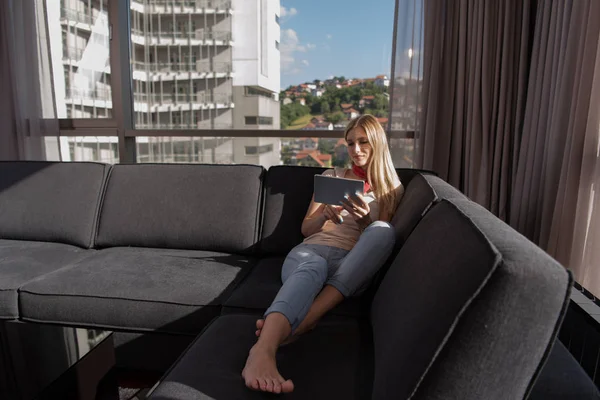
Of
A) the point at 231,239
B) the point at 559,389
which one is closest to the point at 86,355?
the point at 231,239

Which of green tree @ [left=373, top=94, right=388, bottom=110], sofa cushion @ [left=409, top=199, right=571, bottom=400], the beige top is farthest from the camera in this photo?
green tree @ [left=373, top=94, right=388, bottom=110]

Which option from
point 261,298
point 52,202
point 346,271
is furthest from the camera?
point 52,202

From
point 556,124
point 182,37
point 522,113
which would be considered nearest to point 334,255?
point 556,124

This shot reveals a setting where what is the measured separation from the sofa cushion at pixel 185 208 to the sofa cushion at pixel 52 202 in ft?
0.27

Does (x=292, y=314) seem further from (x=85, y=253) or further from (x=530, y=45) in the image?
(x=530, y=45)

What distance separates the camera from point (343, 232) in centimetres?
168

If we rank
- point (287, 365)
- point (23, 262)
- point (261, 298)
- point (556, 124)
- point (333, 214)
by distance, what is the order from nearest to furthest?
point (287, 365), point (261, 298), point (333, 214), point (23, 262), point (556, 124)

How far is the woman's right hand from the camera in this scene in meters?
1.66

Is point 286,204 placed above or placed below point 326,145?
below

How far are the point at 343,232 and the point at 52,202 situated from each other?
4.99 feet

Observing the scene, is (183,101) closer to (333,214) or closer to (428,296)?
(333,214)

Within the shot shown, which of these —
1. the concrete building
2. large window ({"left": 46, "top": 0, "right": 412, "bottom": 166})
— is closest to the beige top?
large window ({"left": 46, "top": 0, "right": 412, "bottom": 166})

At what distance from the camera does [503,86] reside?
2.32m

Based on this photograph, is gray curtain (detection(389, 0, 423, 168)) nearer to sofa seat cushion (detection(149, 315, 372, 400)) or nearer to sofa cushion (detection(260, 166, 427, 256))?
sofa cushion (detection(260, 166, 427, 256))
